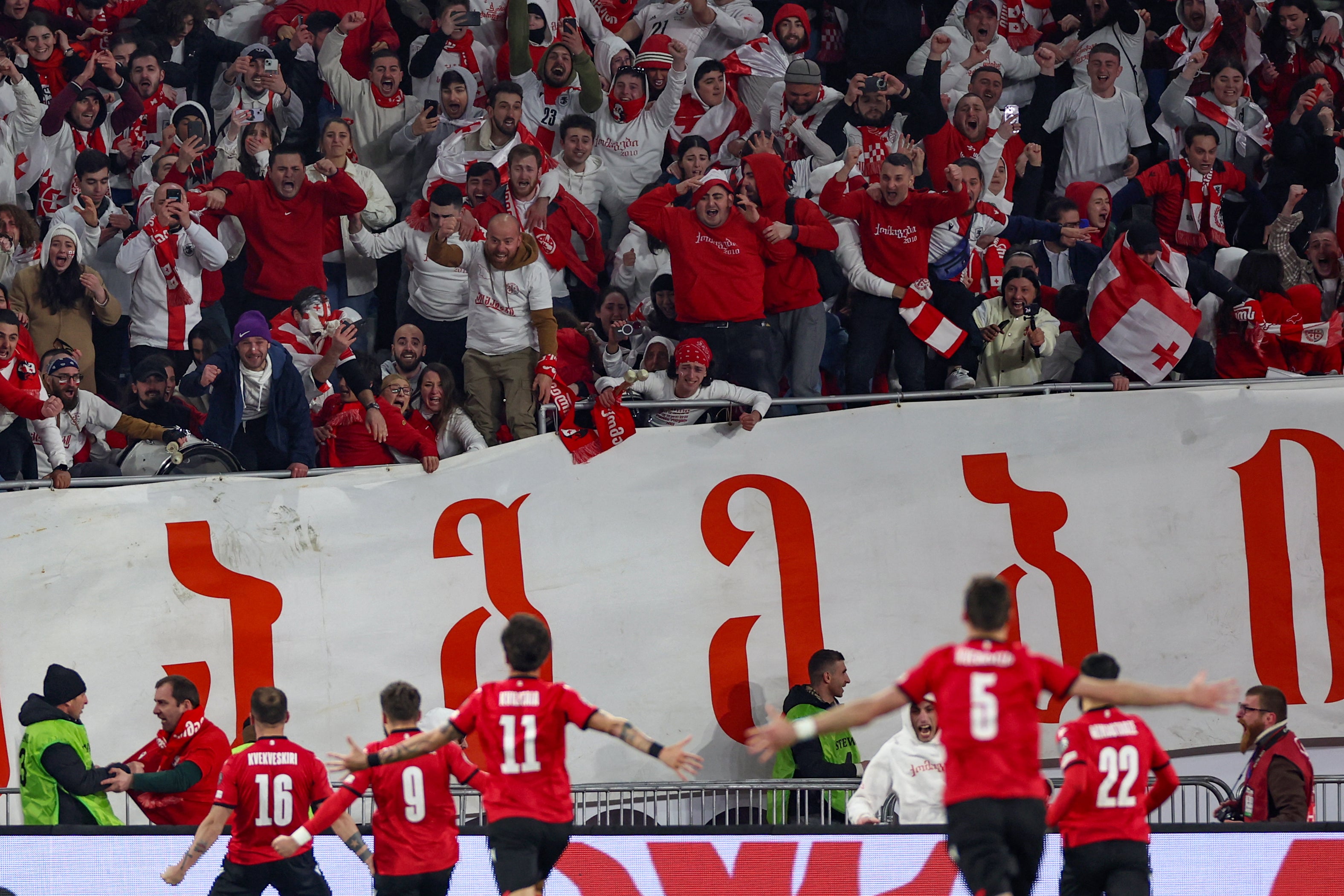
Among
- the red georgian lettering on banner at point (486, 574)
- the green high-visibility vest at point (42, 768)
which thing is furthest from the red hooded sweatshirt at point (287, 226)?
the green high-visibility vest at point (42, 768)

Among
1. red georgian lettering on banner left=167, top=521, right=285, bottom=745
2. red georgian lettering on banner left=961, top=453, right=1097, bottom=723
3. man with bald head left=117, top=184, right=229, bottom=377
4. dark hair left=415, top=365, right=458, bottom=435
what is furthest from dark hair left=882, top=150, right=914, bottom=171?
red georgian lettering on banner left=167, top=521, right=285, bottom=745

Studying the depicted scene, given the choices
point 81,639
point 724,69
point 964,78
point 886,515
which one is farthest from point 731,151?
point 81,639

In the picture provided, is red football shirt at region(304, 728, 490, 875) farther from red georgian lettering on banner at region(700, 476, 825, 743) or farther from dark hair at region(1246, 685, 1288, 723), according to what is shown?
dark hair at region(1246, 685, 1288, 723)

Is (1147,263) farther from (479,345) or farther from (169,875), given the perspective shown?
(169,875)

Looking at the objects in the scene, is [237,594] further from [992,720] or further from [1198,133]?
[1198,133]

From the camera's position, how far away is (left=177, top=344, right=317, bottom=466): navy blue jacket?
37.4ft

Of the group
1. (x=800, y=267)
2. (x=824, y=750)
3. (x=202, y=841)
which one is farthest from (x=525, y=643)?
(x=800, y=267)

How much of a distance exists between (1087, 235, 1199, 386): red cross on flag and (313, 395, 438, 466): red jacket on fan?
536cm

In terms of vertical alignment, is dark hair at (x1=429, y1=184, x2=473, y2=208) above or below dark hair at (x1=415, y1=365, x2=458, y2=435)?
above

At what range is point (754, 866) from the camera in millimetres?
8555

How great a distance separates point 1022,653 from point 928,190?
750 centimetres

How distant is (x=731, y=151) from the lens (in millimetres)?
13242

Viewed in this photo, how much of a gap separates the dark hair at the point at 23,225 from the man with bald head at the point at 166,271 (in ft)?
2.15

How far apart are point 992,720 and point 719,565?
5676 mm
